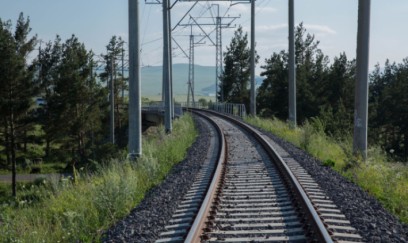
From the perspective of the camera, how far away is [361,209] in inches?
329

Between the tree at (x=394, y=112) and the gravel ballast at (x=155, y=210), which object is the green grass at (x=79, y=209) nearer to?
the gravel ballast at (x=155, y=210)

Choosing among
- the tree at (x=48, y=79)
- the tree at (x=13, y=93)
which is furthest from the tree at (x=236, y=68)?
the tree at (x=13, y=93)

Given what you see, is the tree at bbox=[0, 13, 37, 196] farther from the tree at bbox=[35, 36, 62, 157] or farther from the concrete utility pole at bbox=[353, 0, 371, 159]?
the concrete utility pole at bbox=[353, 0, 371, 159]

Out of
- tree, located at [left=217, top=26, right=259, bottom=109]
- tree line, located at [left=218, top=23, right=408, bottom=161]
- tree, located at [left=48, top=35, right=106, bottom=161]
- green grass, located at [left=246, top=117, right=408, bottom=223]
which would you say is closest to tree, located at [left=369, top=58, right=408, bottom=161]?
tree line, located at [left=218, top=23, right=408, bottom=161]

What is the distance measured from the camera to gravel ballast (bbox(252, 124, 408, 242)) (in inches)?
273

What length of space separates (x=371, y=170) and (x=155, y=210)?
226 inches

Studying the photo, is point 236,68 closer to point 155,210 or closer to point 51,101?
point 51,101

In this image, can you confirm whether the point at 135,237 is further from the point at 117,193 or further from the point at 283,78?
the point at 283,78

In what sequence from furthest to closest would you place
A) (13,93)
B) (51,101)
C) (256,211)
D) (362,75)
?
1. (51,101)
2. (13,93)
3. (362,75)
4. (256,211)

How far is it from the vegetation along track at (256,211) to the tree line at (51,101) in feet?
96.1

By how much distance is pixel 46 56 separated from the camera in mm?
71188

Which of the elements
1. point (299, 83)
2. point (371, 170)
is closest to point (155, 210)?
point (371, 170)

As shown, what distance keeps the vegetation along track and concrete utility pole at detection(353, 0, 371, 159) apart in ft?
7.26

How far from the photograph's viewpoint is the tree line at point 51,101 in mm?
44531
